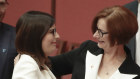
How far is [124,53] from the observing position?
1814mm

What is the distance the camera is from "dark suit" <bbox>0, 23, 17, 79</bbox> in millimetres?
1831

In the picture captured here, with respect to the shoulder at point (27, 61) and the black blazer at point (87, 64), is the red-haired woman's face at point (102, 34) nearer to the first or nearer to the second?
the black blazer at point (87, 64)

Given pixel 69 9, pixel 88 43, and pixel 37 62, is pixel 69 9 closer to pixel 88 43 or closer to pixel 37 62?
pixel 88 43

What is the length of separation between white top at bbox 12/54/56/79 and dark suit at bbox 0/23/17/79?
36 centimetres

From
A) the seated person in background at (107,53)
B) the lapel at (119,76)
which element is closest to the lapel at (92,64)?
the seated person in background at (107,53)

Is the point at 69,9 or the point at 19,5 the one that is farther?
the point at 19,5

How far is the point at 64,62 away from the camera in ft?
6.41

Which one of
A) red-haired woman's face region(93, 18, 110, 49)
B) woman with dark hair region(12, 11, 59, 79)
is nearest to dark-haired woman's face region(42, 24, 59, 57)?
woman with dark hair region(12, 11, 59, 79)

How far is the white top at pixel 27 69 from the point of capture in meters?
1.39

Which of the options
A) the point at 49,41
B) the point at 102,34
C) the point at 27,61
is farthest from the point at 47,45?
the point at 102,34

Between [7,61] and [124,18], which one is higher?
[124,18]

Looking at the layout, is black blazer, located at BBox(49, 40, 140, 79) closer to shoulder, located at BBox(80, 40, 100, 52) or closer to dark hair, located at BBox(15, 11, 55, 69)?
shoulder, located at BBox(80, 40, 100, 52)

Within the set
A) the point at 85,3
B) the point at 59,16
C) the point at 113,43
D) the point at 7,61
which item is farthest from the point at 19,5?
the point at 113,43

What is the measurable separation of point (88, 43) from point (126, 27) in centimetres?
35
